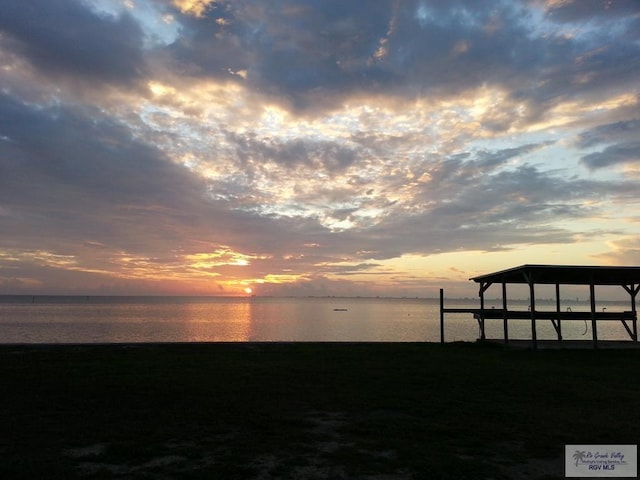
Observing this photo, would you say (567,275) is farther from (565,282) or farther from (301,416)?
(301,416)

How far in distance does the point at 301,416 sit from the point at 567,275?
1957 centimetres

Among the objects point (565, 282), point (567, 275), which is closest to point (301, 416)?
point (567, 275)

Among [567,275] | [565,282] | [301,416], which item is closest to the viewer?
[301,416]

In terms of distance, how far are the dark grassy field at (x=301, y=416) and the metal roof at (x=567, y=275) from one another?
554 centimetres

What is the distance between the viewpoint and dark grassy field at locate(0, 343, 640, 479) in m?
6.16

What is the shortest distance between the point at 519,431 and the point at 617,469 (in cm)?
171

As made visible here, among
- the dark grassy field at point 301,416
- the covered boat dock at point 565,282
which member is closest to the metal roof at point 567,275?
the covered boat dock at point 565,282

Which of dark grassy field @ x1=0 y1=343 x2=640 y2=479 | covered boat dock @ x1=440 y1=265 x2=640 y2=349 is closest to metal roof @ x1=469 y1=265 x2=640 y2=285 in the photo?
covered boat dock @ x1=440 y1=265 x2=640 y2=349

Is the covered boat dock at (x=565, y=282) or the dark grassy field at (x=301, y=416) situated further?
the covered boat dock at (x=565, y=282)

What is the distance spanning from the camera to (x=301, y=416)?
28.9 ft

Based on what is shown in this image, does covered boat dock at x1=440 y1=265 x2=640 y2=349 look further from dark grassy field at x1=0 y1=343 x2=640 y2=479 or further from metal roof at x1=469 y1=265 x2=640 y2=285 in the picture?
dark grassy field at x1=0 y1=343 x2=640 y2=479

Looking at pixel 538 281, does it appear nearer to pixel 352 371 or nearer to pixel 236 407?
pixel 352 371

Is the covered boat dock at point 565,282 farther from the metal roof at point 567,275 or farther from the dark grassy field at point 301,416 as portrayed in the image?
the dark grassy field at point 301,416

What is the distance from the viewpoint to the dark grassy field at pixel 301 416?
6.16 metres
